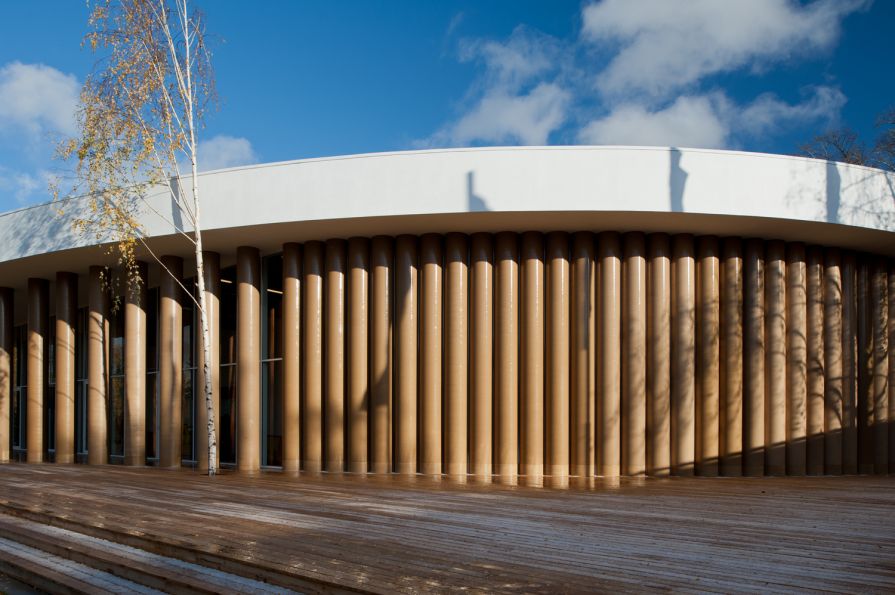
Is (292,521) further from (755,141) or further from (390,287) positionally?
(755,141)

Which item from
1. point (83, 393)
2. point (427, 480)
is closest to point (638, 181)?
point (427, 480)

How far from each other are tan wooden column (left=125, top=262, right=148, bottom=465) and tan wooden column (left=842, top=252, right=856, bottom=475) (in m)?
13.4

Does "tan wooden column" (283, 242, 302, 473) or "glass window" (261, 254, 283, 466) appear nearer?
"tan wooden column" (283, 242, 302, 473)

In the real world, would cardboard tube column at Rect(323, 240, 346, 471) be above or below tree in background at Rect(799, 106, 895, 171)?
below

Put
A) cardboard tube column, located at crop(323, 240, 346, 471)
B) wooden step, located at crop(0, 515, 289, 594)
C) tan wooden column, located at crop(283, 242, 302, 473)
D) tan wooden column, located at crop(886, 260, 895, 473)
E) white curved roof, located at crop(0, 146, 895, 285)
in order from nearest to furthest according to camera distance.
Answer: wooden step, located at crop(0, 515, 289, 594)
white curved roof, located at crop(0, 146, 895, 285)
cardboard tube column, located at crop(323, 240, 346, 471)
tan wooden column, located at crop(283, 242, 302, 473)
tan wooden column, located at crop(886, 260, 895, 473)

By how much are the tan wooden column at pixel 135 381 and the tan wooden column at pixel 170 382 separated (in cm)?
72

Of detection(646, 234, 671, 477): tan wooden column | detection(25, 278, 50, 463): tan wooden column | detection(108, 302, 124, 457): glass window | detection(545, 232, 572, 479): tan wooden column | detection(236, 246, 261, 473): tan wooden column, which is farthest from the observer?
detection(25, 278, 50, 463): tan wooden column

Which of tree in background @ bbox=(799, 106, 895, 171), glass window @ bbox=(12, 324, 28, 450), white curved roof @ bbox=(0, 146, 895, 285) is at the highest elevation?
tree in background @ bbox=(799, 106, 895, 171)

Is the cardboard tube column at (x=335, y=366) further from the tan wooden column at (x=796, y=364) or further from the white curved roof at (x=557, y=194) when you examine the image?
the tan wooden column at (x=796, y=364)

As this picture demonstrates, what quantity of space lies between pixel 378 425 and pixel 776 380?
6825mm

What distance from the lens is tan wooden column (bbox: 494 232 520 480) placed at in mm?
13852

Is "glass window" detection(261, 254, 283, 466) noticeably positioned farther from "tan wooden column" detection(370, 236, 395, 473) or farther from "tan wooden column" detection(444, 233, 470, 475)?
"tan wooden column" detection(444, 233, 470, 475)

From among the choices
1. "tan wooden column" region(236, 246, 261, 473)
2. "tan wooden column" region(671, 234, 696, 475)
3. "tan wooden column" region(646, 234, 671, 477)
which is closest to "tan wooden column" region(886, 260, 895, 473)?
"tan wooden column" region(671, 234, 696, 475)

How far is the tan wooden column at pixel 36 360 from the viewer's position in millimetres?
19156
